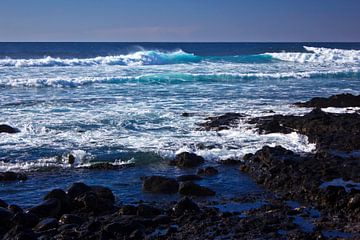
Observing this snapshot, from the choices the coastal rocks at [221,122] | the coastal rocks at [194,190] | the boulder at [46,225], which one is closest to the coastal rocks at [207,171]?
the coastal rocks at [194,190]

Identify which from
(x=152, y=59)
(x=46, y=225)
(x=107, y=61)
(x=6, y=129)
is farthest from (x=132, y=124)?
(x=152, y=59)

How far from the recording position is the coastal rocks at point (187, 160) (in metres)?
14.4

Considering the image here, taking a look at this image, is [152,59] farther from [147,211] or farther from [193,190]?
[147,211]

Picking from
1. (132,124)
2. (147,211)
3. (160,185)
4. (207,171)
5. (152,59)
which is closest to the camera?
(147,211)

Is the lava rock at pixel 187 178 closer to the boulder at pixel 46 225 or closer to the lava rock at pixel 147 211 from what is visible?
the lava rock at pixel 147 211

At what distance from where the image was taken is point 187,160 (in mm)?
14414

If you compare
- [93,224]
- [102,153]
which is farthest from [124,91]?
[93,224]

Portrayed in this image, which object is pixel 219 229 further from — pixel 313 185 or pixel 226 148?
pixel 226 148

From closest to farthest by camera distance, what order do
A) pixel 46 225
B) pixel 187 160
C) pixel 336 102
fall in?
pixel 46 225
pixel 187 160
pixel 336 102

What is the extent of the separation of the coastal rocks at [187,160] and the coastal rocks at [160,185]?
2186 millimetres

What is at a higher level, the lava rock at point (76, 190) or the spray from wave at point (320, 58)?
the spray from wave at point (320, 58)

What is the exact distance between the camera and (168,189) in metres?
11.9

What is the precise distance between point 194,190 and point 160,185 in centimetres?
82

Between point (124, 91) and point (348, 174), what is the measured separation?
22.2 m
